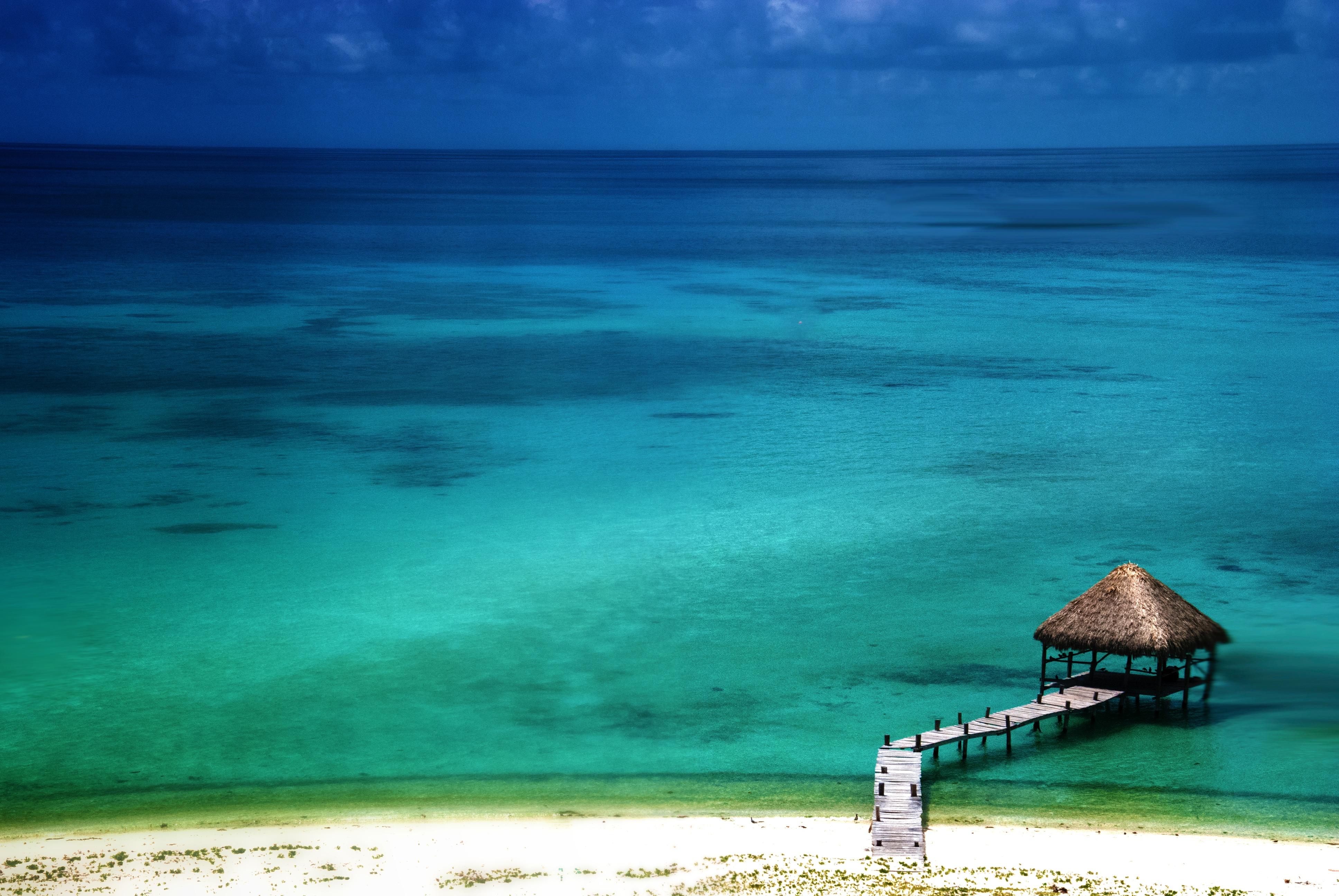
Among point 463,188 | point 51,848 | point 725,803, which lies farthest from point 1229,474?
point 463,188

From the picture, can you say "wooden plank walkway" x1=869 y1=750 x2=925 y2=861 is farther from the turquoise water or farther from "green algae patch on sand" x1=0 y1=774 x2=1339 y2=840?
the turquoise water

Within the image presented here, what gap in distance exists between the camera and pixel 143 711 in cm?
1958

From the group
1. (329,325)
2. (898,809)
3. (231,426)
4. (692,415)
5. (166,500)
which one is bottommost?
(898,809)

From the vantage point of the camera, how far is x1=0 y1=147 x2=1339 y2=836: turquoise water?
59.1ft

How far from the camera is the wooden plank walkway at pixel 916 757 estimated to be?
15117 millimetres

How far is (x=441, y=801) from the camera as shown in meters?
17.0

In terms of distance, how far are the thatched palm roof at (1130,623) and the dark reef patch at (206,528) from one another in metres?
16.2

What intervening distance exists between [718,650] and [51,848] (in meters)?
9.96

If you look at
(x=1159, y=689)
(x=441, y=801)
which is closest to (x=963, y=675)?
(x=1159, y=689)

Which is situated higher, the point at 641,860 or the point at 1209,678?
the point at 1209,678

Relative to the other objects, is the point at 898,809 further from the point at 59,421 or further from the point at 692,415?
the point at 59,421

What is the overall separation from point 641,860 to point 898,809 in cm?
294

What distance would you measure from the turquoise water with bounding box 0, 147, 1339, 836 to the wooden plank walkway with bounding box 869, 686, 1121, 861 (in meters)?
0.42

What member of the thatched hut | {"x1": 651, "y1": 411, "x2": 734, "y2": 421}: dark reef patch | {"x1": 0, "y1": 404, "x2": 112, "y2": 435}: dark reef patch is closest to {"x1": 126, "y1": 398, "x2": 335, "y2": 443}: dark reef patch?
{"x1": 0, "y1": 404, "x2": 112, "y2": 435}: dark reef patch
